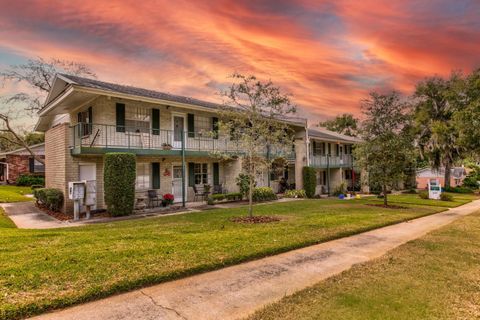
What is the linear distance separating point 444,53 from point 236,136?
11469 millimetres

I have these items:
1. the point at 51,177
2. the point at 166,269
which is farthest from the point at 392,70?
the point at 51,177

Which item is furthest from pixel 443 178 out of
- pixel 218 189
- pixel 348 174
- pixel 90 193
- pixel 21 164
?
pixel 21 164

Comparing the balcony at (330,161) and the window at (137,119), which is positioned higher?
the window at (137,119)

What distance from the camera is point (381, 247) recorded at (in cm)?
798

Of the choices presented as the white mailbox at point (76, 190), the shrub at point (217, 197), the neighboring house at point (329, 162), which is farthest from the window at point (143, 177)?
the neighboring house at point (329, 162)

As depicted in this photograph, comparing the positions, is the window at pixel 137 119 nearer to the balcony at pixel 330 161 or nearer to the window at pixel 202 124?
the window at pixel 202 124

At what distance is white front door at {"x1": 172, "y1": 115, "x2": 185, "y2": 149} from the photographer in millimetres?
17531

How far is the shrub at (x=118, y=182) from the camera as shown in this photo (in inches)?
492

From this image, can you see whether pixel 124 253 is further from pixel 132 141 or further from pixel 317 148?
pixel 317 148

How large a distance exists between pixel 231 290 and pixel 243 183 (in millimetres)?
13769

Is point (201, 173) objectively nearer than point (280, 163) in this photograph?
Yes

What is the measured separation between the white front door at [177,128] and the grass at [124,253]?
7.48 metres

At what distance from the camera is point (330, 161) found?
28391 millimetres

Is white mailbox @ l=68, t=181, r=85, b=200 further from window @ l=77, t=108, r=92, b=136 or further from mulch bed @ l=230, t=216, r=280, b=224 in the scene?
mulch bed @ l=230, t=216, r=280, b=224
